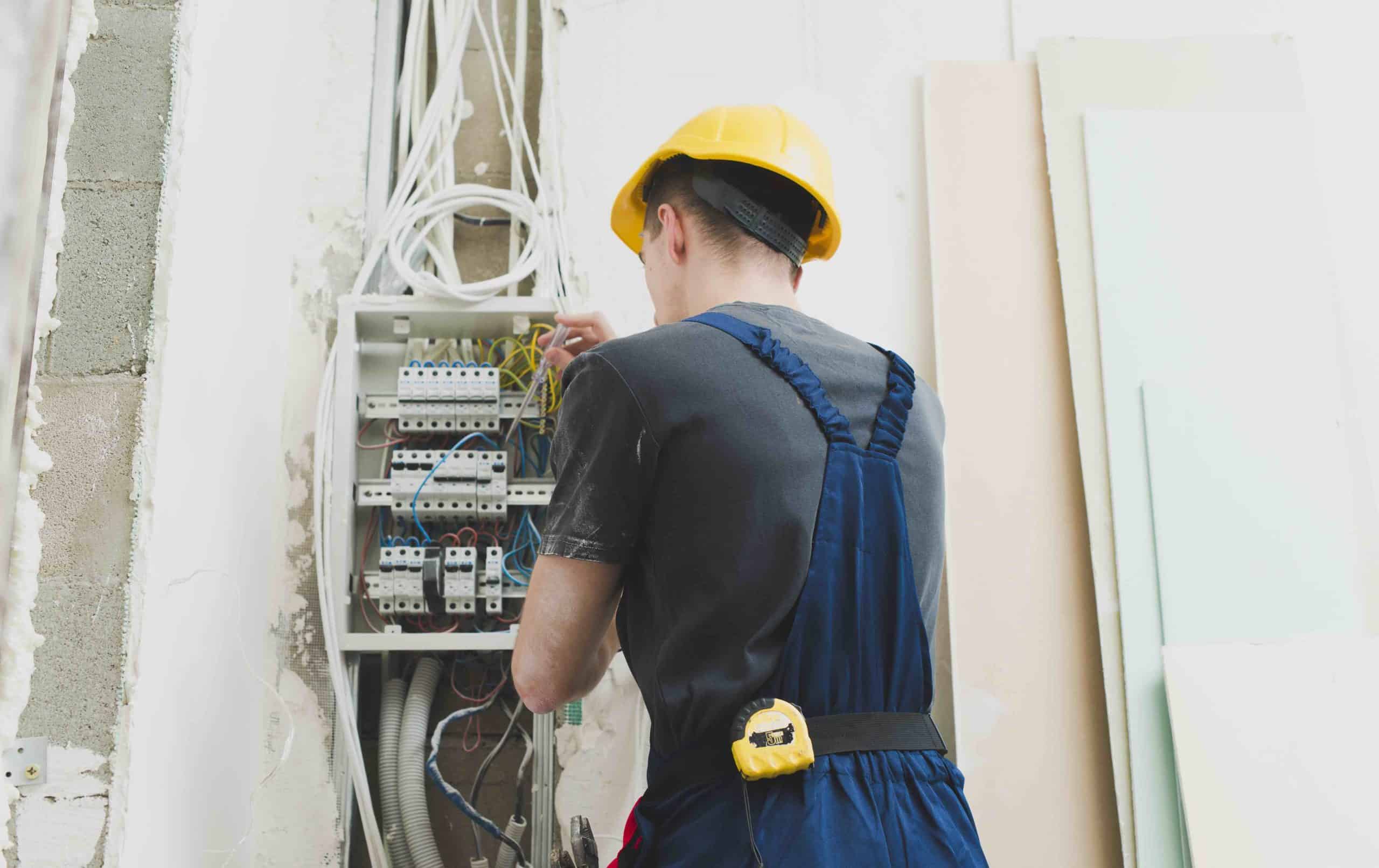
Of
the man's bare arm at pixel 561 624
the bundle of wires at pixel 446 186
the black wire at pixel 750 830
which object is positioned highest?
the bundle of wires at pixel 446 186

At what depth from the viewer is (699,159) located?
54.2 inches

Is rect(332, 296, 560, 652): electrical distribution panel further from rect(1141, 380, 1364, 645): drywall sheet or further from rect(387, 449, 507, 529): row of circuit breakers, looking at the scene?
rect(1141, 380, 1364, 645): drywall sheet

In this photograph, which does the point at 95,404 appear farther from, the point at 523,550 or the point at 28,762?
the point at 523,550

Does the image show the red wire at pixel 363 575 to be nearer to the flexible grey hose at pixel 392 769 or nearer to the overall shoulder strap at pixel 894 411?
the flexible grey hose at pixel 392 769

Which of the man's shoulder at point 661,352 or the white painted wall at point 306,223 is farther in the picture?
the white painted wall at point 306,223

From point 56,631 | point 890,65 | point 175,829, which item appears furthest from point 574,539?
point 890,65

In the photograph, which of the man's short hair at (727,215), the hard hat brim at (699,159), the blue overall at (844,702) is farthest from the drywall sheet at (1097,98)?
the blue overall at (844,702)

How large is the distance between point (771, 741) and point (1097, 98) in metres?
1.83

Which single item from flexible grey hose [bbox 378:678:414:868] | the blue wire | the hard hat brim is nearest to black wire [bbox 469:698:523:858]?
flexible grey hose [bbox 378:678:414:868]

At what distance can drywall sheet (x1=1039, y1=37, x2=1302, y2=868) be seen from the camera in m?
2.04

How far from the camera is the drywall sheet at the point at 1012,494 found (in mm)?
1886

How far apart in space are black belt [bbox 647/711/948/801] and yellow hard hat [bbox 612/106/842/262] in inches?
27.0

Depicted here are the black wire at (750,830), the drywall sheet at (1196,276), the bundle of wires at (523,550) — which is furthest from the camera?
the drywall sheet at (1196,276)

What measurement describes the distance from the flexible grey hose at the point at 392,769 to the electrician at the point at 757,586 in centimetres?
83
